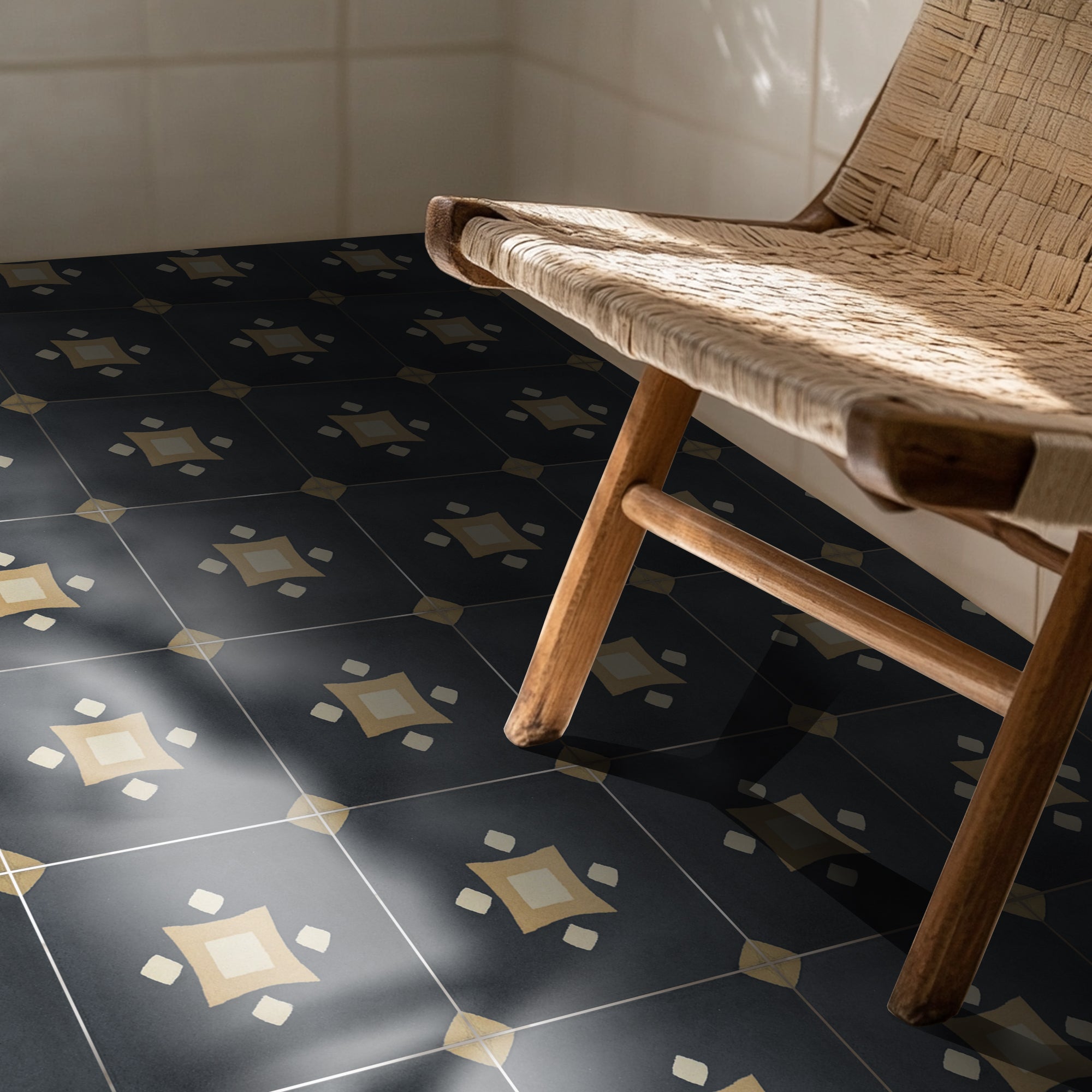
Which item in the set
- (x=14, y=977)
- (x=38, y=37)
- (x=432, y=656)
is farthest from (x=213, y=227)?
(x=14, y=977)

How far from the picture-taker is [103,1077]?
41.6 inches

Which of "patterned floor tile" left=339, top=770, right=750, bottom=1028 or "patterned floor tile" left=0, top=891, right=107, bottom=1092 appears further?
"patterned floor tile" left=339, top=770, right=750, bottom=1028

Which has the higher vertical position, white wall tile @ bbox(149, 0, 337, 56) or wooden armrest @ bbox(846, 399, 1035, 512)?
wooden armrest @ bbox(846, 399, 1035, 512)

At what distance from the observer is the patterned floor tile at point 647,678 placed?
157 cm

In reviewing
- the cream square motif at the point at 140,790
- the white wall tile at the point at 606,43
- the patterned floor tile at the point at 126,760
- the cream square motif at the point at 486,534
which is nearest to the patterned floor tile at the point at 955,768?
the cream square motif at the point at 486,534

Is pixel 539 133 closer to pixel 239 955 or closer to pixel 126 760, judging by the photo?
pixel 126 760

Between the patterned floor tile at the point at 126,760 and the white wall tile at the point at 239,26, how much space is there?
5.42ft

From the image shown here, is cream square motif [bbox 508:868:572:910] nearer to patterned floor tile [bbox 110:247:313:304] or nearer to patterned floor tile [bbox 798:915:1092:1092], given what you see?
patterned floor tile [bbox 798:915:1092:1092]

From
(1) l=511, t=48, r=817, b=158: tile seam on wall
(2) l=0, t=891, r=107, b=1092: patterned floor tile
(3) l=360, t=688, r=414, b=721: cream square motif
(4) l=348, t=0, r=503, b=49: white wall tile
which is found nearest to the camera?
(2) l=0, t=891, r=107, b=1092: patterned floor tile

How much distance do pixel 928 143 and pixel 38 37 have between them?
192 centimetres

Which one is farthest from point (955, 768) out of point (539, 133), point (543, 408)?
point (539, 133)

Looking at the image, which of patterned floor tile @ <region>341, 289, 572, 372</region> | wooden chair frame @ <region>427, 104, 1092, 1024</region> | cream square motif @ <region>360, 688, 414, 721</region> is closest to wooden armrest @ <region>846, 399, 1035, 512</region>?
wooden chair frame @ <region>427, 104, 1092, 1024</region>

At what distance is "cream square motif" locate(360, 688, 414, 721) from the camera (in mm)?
1539

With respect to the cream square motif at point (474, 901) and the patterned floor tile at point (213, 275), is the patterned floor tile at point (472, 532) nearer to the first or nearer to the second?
the cream square motif at point (474, 901)
